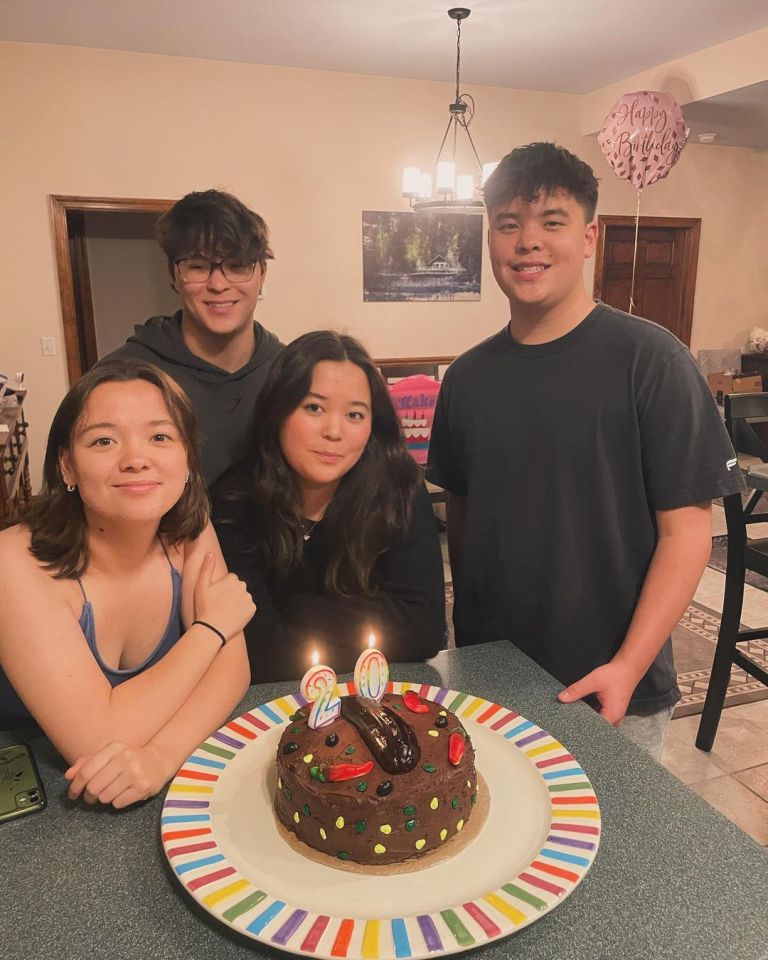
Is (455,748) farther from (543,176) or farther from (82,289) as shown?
(82,289)

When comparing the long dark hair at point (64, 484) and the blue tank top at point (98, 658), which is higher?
the long dark hair at point (64, 484)

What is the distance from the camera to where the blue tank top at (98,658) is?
1.15m

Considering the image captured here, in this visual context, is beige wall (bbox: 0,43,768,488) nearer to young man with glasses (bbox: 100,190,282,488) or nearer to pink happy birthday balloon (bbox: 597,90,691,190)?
pink happy birthday balloon (bbox: 597,90,691,190)

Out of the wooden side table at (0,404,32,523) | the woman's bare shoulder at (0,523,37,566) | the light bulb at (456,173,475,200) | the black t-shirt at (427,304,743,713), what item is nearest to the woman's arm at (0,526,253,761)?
the woman's bare shoulder at (0,523,37,566)

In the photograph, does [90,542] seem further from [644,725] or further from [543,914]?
[644,725]

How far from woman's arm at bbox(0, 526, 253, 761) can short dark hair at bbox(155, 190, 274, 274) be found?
1025 millimetres

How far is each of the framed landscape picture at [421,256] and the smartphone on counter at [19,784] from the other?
190 inches

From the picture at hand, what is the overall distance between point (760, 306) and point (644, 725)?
6724 millimetres

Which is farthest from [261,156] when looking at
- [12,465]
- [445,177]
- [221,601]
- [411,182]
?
[221,601]

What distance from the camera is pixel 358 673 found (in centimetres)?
95

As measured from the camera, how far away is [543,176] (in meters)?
1.42

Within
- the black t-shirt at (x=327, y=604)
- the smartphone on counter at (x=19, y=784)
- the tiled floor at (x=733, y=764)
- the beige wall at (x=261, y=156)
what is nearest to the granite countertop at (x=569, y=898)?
the smartphone on counter at (x=19, y=784)

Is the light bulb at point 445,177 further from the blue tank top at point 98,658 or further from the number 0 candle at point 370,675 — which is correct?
the number 0 candle at point 370,675

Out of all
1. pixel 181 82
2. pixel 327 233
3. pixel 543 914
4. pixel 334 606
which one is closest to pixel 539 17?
pixel 327 233
